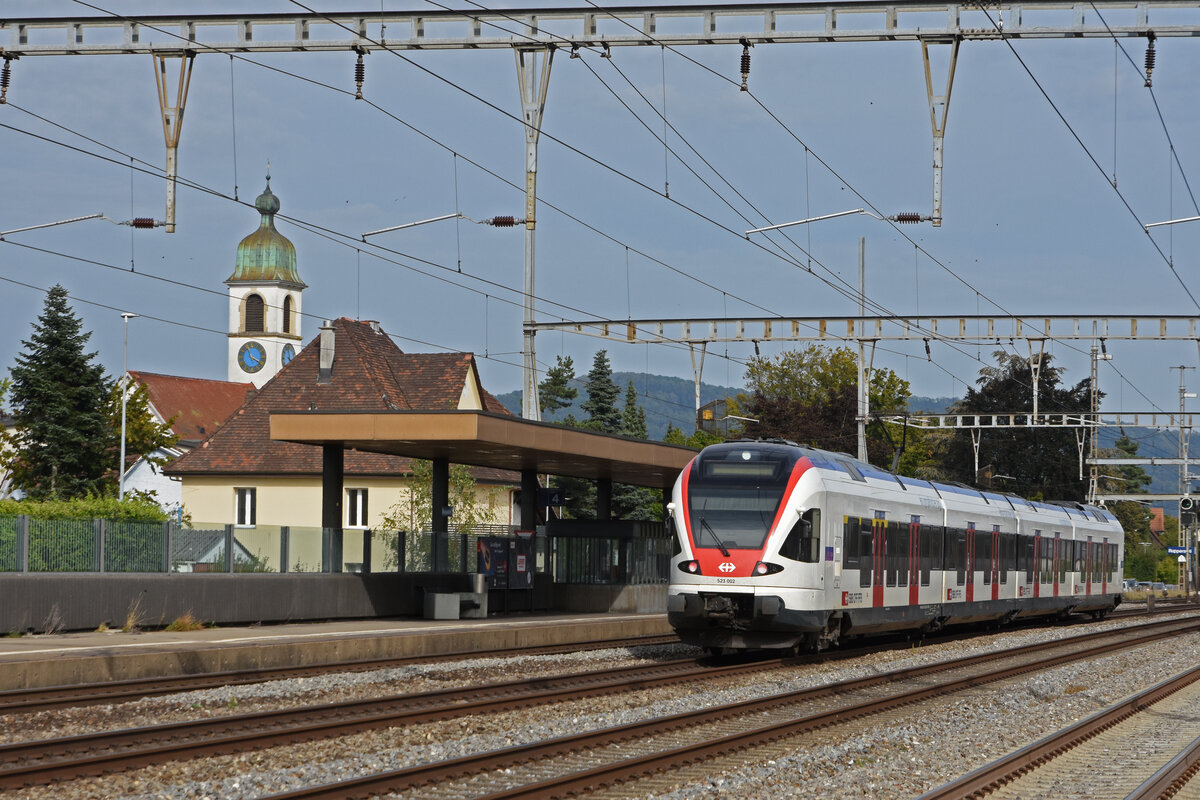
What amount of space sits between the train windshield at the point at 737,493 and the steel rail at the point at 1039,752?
5637 mm

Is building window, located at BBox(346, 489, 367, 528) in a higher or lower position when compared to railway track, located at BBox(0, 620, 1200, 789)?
higher

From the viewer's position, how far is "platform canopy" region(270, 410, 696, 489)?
86.7ft

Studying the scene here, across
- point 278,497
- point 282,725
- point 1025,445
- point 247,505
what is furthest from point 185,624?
point 1025,445

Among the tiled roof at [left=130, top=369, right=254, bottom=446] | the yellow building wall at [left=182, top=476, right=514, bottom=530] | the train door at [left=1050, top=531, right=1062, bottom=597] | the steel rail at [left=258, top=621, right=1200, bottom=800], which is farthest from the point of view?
the tiled roof at [left=130, top=369, right=254, bottom=446]

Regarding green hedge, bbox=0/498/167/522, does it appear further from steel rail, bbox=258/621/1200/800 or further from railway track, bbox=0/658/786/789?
steel rail, bbox=258/621/1200/800

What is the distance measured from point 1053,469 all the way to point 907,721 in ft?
Result: 229

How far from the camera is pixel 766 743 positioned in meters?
13.8

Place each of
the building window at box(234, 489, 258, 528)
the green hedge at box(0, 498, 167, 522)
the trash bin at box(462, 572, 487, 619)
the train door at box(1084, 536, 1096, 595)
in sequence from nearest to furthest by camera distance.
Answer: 1. the trash bin at box(462, 572, 487, 619)
2. the green hedge at box(0, 498, 167, 522)
3. the train door at box(1084, 536, 1096, 595)
4. the building window at box(234, 489, 258, 528)

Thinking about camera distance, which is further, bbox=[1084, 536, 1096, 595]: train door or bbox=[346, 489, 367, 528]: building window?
bbox=[346, 489, 367, 528]: building window

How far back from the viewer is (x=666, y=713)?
15891 mm

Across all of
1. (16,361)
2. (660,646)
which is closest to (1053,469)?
(16,361)

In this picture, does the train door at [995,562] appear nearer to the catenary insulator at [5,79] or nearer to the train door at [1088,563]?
the train door at [1088,563]

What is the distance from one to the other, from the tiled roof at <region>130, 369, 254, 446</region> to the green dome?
2305 centimetres

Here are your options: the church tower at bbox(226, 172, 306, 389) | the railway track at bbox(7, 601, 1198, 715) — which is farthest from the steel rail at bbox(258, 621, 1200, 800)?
the church tower at bbox(226, 172, 306, 389)
